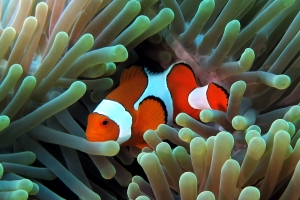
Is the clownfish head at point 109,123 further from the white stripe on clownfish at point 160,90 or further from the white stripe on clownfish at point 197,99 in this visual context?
the white stripe on clownfish at point 197,99

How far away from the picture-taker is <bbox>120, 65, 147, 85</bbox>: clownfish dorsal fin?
3.53 ft

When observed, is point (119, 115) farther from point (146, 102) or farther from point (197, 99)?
point (197, 99)

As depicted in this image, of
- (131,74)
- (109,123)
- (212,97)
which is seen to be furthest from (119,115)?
(212,97)

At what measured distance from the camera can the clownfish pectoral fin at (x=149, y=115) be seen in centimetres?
101

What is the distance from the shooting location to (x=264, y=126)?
3.14 feet

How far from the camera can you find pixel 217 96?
970 mm

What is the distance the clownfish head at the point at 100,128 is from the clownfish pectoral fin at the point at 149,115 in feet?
0.26

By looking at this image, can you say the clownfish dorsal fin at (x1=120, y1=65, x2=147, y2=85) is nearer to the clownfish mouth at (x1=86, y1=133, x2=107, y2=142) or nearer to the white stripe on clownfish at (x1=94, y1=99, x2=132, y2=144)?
the white stripe on clownfish at (x1=94, y1=99, x2=132, y2=144)

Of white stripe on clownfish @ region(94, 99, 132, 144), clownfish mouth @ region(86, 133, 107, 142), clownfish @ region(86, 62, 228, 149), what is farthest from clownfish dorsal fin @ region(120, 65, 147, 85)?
clownfish mouth @ region(86, 133, 107, 142)

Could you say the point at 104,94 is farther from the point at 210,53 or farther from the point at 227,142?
the point at 227,142

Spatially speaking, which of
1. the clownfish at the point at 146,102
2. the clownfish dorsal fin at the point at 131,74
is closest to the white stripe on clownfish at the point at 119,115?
the clownfish at the point at 146,102

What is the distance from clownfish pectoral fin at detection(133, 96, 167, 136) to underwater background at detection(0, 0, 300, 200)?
0.07 m

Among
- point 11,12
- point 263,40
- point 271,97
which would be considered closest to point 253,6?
point 263,40

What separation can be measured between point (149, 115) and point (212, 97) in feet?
0.58
